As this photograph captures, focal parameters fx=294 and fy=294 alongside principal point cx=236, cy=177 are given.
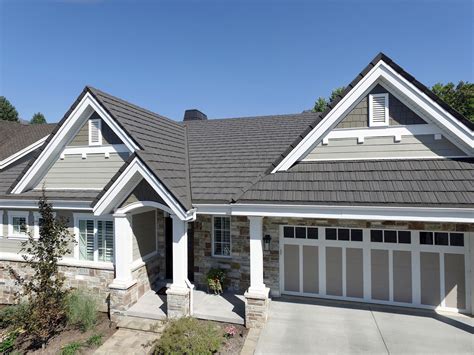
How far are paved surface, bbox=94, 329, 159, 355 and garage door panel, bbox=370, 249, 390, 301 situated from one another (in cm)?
→ 625

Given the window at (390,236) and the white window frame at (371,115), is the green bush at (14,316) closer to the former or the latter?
the window at (390,236)

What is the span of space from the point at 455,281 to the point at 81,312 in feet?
33.8

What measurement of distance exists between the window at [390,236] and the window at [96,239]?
8.08 metres

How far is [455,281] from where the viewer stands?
800cm

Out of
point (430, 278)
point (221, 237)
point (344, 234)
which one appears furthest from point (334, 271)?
point (221, 237)

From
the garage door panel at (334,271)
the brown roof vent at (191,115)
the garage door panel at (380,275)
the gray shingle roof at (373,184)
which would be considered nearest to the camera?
the gray shingle roof at (373,184)

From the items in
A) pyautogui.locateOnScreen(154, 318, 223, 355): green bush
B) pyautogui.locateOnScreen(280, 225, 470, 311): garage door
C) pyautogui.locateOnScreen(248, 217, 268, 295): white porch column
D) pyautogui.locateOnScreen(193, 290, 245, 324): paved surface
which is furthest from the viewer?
pyautogui.locateOnScreen(280, 225, 470, 311): garage door

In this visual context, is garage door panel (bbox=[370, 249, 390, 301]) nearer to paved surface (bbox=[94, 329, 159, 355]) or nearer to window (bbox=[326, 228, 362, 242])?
window (bbox=[326, 228, 362, 242])

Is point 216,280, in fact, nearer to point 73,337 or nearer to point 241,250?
point 241,250

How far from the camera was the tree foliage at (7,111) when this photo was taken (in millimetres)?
49031

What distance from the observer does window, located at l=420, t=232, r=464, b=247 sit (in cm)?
796

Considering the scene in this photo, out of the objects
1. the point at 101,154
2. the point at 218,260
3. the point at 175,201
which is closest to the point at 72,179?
the point at 101,154

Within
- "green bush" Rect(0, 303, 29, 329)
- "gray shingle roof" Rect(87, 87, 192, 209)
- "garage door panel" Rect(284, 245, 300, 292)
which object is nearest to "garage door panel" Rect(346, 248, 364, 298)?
"garage door panel" Rect(284, 245, 300, 292)

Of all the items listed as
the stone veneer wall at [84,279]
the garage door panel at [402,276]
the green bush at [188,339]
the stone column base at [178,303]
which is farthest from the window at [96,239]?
the garage door panel at [402,276]
